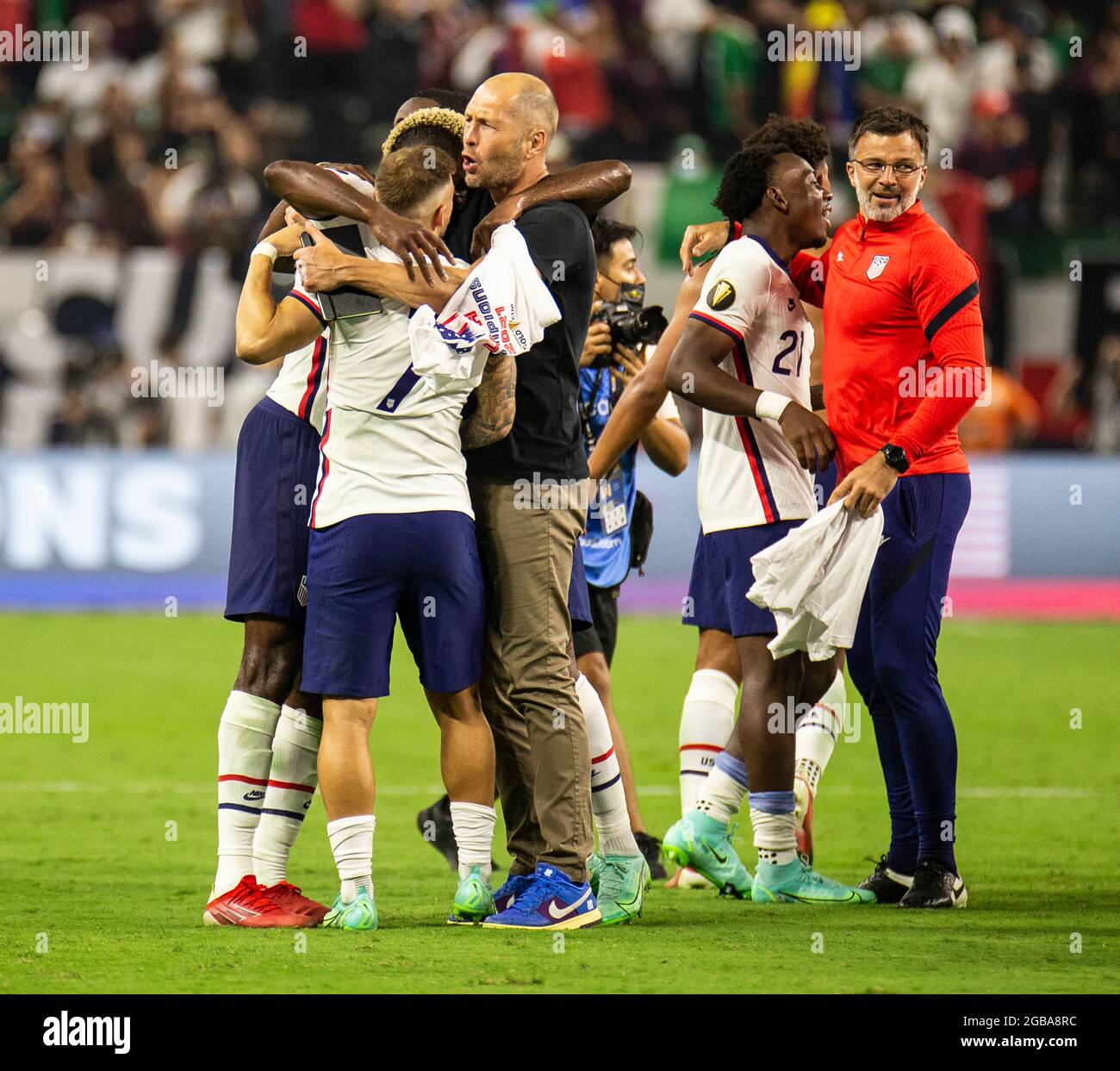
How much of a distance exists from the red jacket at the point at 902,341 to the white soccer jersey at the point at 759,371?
0.13 m

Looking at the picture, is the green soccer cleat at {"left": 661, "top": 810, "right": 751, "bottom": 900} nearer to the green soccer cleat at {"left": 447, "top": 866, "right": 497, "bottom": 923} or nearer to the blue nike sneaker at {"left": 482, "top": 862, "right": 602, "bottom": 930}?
the blue nike sneaker at {"left": 482, "top": 862, "right": 602, "bottom": 930}

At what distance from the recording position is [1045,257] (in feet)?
61.8

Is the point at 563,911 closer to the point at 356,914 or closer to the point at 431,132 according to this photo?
the point at 356,914

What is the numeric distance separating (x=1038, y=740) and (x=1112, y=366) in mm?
8648

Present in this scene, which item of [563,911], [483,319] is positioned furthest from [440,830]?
[483,319]

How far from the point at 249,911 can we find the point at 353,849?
452 mm

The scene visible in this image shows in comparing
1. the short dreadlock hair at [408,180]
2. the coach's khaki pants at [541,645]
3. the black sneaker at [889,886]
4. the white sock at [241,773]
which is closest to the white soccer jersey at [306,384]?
the short dreadlock hair at [408,180]

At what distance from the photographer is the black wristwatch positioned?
18.5 ft

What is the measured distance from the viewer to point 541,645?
17.7 feet

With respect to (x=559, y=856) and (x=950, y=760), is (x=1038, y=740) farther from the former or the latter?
(x=559, y=856)

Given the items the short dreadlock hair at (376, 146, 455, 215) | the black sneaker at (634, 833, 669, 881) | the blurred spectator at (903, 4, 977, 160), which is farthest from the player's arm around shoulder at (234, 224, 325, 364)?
the blurred spectator at (903, 4, 977, 160)

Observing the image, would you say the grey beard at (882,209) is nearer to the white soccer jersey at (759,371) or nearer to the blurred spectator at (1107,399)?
the white soccer jersey at (759,371)

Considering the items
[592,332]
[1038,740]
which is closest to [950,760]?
[592,332]

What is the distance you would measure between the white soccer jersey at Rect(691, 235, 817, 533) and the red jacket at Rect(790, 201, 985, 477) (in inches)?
5.0
